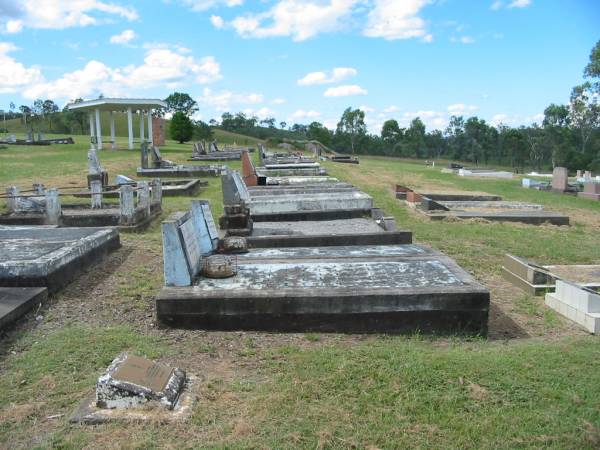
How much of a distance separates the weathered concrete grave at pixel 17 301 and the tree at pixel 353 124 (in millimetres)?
65734

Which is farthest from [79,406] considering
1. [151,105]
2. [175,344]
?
[151,105]

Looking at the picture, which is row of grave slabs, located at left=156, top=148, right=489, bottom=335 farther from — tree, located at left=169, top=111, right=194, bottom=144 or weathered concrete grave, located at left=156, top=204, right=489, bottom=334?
tree, located at left=169, top=111, right=194, bottom=144

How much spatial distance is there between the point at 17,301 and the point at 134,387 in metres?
2.14

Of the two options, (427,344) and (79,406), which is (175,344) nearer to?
(79,406)

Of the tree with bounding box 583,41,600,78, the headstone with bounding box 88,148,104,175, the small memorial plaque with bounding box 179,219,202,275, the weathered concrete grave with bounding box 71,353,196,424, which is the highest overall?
the tree with bounding box 583,41,600,78

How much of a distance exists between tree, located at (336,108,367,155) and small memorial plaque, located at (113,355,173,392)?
2641 inches

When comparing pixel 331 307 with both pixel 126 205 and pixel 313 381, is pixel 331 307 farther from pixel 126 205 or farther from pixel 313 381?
pixel 126 205

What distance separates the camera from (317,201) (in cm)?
935

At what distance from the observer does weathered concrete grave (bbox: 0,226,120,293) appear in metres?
4.76

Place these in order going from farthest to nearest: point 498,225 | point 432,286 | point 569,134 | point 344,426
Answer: point 569,134 < point 498,225 < point 432,286 < point 344,426

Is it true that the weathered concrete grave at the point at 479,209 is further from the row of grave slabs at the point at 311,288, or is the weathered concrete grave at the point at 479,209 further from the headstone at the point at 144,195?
the headstone at the point at 144,195

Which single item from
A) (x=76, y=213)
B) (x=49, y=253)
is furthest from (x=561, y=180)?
(x=49, y=253)

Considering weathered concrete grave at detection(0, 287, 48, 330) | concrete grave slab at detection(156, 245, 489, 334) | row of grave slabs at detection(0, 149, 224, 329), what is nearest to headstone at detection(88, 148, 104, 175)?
row of grave slabs at detection(0, 149, 224, 329)

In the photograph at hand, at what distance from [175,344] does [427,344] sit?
1.94 metres
